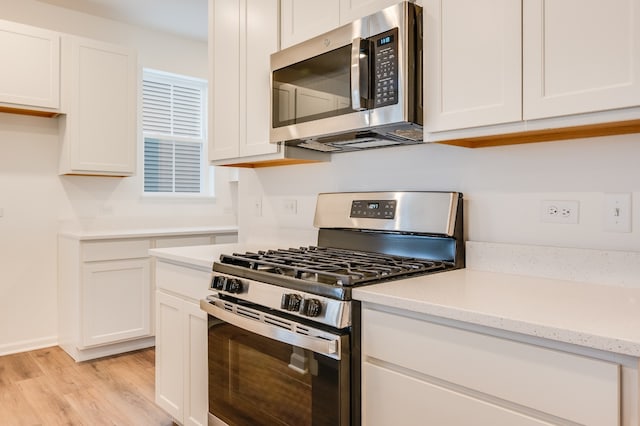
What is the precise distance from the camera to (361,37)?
5.35ft

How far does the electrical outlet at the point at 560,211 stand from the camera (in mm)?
1449

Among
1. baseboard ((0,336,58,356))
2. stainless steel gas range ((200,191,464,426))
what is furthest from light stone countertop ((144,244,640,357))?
Answer: baseboard ((0,336,58,356))

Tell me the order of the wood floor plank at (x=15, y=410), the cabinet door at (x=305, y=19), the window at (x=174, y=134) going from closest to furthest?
the cabinet door at (x=305, y=19) → the wood floor plank at (x=15, y=410) → the window at (x=174, y=134)

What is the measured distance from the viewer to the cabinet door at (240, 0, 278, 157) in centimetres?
214

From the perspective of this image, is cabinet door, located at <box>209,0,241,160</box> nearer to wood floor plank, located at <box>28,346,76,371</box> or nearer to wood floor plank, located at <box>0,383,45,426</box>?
wood floor plank, located at <box>0,383,45,426</box>

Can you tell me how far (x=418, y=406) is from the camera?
1155 millimetres

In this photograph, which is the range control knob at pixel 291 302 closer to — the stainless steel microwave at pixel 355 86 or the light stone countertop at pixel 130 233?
the stainless steel microwave at pixel 355 86

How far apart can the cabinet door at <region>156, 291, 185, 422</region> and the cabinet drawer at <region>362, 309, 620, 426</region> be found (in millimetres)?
1169

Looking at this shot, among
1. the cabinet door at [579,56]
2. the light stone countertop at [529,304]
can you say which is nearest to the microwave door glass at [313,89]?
the cabinet door at [579,56]

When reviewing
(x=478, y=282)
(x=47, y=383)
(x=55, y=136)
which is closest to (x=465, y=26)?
(x=478, y=282)

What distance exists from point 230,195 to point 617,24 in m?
→ 3.89

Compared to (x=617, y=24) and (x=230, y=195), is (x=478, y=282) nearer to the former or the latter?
(x=617, y=24)

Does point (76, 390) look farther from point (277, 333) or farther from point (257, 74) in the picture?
point (257, 74)

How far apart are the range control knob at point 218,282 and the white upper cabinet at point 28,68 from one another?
7.79 feet
